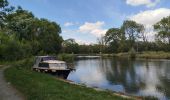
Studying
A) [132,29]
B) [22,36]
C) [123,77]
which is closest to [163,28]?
[132,29]

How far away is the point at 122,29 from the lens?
472 feet

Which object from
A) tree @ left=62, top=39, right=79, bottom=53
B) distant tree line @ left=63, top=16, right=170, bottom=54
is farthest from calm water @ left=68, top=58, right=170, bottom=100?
tree @ left=62, top=39, right=79, bottom=53

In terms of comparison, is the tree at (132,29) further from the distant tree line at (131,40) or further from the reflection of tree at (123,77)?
the reflection of tree at (123,77)

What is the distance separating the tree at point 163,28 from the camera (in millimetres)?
117812

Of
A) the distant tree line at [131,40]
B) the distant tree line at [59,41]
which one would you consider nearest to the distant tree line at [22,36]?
the distant tree line at [59,41]

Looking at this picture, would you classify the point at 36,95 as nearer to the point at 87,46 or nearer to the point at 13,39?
the point at 13,39

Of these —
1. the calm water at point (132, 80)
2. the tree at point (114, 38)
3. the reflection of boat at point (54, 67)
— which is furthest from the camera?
the tree at point (114, 38)

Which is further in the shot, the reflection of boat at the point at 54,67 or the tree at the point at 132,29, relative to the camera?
the tree at the point at 132,29

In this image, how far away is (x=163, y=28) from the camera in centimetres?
12019

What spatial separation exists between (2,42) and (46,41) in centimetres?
3906

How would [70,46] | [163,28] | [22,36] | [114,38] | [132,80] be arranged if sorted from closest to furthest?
1. [132,80]
2. [22,36]
3. [163,28]
4. [114,38]
5. [70,46]

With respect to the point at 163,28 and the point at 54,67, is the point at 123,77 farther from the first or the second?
the point at 163,28

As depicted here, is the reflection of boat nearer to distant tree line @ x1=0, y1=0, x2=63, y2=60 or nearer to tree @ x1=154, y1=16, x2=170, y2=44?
distant tree line @ x1=0, y1=0, x2=63, y2=60

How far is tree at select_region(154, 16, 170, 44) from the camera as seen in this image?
4638 inches
